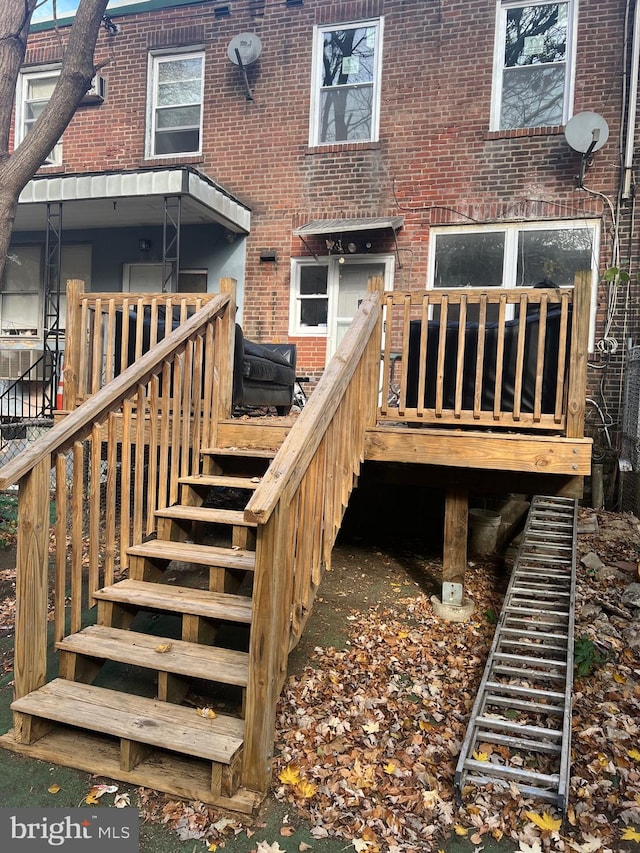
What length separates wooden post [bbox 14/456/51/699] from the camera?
2561 mm

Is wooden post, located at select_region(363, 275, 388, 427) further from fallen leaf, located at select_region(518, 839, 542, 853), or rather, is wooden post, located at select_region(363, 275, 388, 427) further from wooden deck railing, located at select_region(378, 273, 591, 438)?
fallen leaf, located at select_region(518, 839, 542, 853)

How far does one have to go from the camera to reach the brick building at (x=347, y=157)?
7.29 metres

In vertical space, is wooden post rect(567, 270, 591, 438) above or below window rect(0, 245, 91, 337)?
below

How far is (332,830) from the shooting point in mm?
2186

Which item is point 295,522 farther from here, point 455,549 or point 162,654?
point 455,549

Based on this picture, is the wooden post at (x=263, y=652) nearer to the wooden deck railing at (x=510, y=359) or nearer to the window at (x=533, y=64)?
the wooden deck railing at (x=510, y=359)


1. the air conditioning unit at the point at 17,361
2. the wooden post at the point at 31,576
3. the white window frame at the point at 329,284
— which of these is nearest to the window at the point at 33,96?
the air conditioning unit at the point at 17,361

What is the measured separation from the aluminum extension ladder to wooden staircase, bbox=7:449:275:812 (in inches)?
40.4

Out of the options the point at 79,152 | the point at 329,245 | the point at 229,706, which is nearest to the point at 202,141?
the point at 79,152

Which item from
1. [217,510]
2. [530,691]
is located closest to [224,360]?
[217,510]

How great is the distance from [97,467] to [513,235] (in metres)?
6.49

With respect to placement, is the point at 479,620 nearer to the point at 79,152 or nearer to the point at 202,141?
the point at 202,141

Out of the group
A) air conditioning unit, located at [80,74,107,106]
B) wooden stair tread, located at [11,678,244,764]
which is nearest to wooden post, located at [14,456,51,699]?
wooden stair tread, located at [11,678,244,764]

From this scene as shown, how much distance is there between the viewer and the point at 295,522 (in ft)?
8.19
